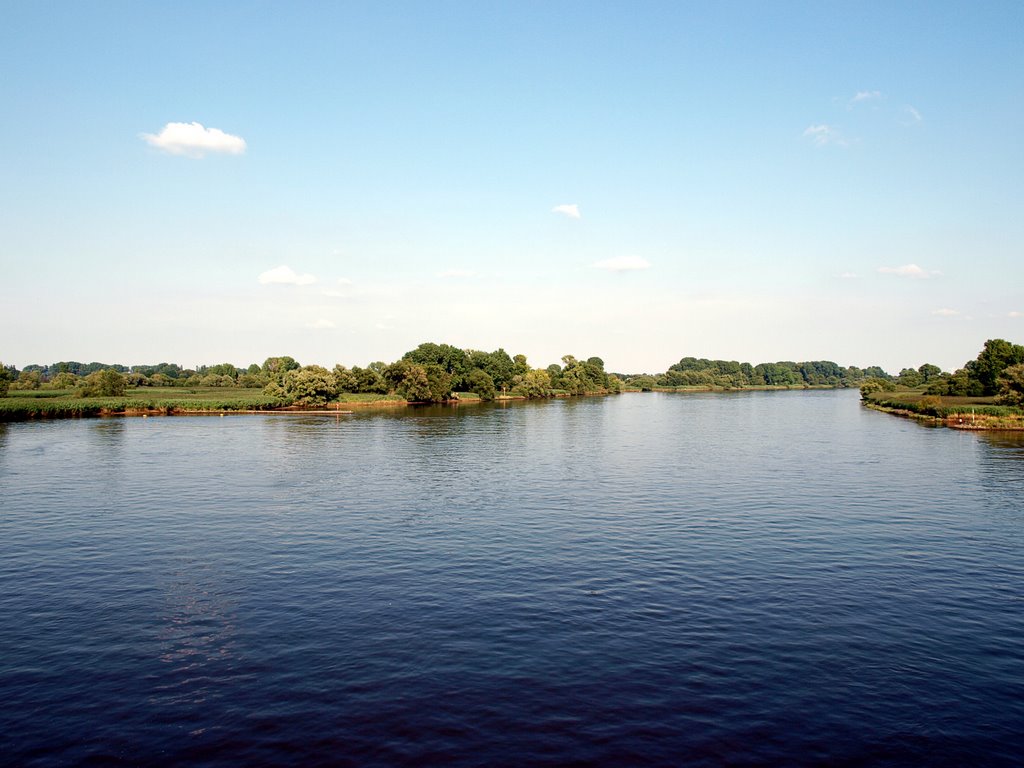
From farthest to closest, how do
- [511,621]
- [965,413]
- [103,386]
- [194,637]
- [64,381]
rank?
[64,381], [103,386], [965,413], [511,621], [194,637]

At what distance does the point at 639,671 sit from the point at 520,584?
864cm

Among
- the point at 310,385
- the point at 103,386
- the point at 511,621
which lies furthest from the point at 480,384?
the point at 511,621

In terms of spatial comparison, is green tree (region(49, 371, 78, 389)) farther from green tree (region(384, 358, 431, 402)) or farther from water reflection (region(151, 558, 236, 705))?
water reflection (region(151, 558, 236, 705))

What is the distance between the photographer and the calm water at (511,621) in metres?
16.2

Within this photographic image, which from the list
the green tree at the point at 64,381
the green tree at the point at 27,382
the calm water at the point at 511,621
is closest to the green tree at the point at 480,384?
the green tree at the point at 64,381

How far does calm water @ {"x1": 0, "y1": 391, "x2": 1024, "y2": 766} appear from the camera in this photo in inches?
639

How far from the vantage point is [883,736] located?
16219mm

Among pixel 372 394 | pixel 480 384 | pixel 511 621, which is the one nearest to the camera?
pixel 511 621

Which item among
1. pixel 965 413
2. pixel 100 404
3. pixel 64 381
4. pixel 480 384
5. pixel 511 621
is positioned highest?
pixel 64 381

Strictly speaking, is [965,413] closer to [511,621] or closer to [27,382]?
[511,621]

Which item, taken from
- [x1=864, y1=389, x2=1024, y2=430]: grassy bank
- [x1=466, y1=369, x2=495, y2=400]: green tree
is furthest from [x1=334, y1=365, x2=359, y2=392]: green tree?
[x1=864, y1=389, x2=1024, y2=430]: grassy bank

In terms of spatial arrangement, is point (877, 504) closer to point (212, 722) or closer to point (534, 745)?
point (534, 745)

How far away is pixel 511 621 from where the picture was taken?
23.4m

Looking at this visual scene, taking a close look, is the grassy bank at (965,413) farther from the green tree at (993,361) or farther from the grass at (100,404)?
the grass at (100,404)
